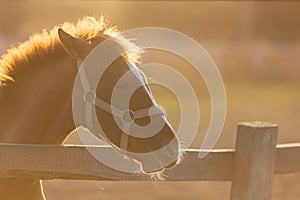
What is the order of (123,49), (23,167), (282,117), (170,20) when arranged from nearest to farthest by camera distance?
(23,167) → (123,49) → (282,117) → (170,20)

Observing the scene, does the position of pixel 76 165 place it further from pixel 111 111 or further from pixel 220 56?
pixel 220 56

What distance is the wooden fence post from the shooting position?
327cm

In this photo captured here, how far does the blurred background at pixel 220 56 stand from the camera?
782 cm

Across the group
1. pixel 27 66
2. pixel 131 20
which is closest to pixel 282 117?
pixel 27 66

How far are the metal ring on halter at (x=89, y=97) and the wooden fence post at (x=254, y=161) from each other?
0.71 metres

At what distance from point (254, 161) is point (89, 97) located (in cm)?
84

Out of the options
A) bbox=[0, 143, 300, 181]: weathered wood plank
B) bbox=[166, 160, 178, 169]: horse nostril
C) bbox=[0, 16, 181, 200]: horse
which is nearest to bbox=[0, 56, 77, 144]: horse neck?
bbox=[0, 16, 181, 200]: horse

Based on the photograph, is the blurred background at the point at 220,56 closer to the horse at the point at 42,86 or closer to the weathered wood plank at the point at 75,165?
the horse at the point at 42,86

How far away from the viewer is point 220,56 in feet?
81.8

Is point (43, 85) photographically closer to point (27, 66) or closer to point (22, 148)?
point (27, 66)

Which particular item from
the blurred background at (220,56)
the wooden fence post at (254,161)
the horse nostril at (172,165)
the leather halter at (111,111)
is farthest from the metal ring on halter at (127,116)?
the blurred background at (220,56)

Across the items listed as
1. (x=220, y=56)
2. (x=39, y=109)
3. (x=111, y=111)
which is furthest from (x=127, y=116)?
(x=220, y=56)

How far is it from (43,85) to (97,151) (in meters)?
0.54

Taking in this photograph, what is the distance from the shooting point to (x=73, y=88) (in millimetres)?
3477
